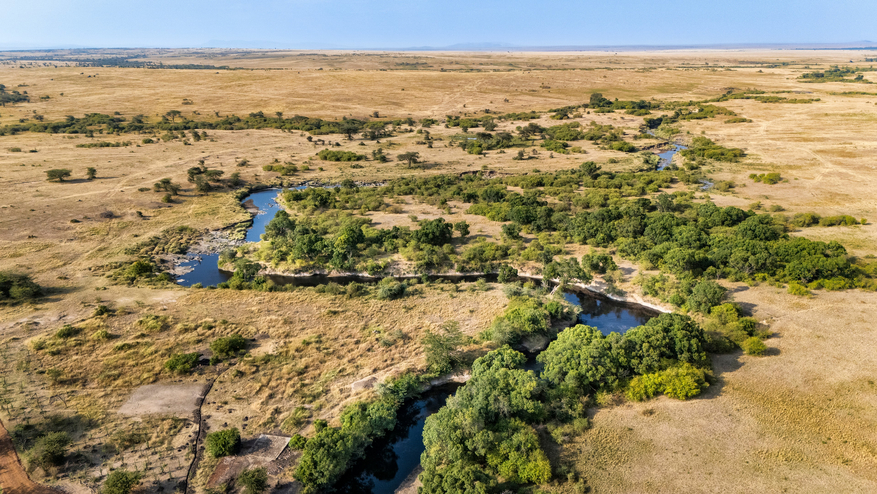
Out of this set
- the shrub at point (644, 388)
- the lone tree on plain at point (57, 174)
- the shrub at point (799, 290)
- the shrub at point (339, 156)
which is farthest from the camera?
the shrub at point (339, 156)

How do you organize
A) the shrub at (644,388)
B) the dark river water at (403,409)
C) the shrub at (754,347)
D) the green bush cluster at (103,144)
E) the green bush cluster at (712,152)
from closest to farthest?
the dark river water at (403,409)
the shrub at (644,388)
the shrub at (754,347)
the green bush cluster at (712,152)
the green bush cluster at (103,144)

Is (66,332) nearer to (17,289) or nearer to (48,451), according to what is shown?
(17,289)

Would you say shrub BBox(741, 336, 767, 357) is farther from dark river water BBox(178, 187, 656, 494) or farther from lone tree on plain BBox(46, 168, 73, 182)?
lone tree on plain BBox(46, 168, 73, 182)

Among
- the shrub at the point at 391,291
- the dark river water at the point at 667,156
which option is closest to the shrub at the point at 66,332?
the shrub at the point at 391,291

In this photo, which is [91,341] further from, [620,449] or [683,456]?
[683,456]

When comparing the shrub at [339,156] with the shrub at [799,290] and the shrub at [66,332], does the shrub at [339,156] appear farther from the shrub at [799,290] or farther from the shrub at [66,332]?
the shrub at [799,290]

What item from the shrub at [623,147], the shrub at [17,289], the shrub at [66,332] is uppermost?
the shrub at [623,147]

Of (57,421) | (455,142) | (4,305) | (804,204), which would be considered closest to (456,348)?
(57,421)
